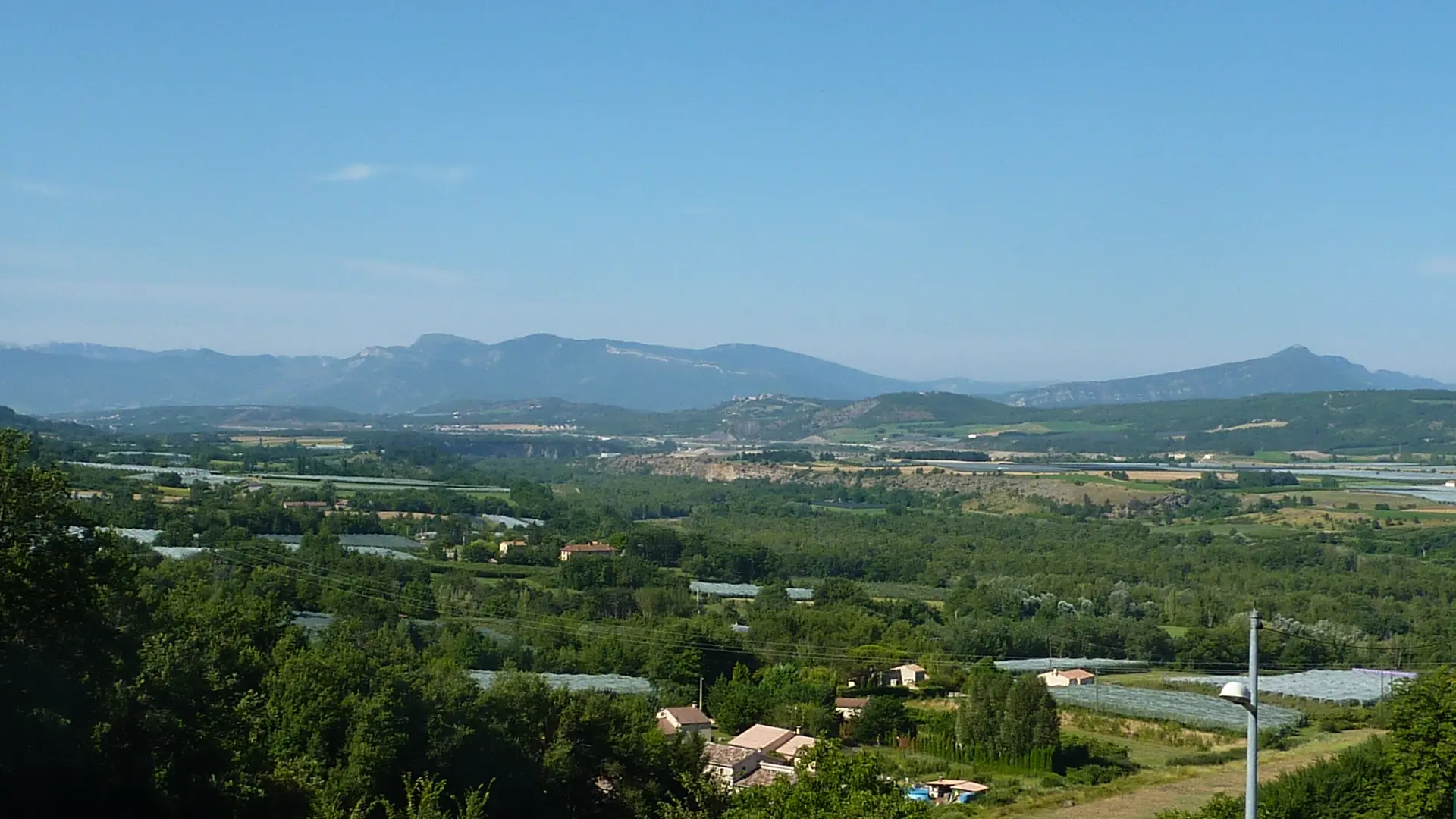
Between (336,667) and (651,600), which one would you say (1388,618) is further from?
(336,667)

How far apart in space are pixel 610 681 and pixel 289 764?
15.6 metres

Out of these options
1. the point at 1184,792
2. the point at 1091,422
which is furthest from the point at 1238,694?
the point at 1091,422

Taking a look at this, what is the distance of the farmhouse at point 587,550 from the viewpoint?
1769 inches

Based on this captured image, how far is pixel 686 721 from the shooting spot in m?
25.0

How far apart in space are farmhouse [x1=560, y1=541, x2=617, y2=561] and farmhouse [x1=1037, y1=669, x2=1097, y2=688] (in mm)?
16702

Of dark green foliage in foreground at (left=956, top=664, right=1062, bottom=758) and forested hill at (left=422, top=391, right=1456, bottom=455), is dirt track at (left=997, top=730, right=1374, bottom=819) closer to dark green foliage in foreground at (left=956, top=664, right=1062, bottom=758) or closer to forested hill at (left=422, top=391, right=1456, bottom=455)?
dark green foliage in foreground at (left=956, top=664, right=1062, bottom=758)

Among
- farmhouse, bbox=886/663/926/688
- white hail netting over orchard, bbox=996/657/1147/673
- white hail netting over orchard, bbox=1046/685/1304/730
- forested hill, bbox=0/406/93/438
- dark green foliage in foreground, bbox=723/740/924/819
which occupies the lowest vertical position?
white hail netting over orchard, bbox=996/657/1147/673

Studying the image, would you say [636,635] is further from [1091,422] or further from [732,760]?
[1091,422]

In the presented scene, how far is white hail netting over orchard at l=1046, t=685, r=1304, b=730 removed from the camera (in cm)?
2805

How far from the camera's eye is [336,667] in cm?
1588

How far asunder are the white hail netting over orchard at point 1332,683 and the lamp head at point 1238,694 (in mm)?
25204

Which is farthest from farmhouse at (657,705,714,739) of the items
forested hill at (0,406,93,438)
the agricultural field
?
the agricultural field

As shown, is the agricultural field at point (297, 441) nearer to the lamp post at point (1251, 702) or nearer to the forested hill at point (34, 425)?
the forested hill at point (34, 425)

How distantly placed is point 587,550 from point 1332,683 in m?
24.2
